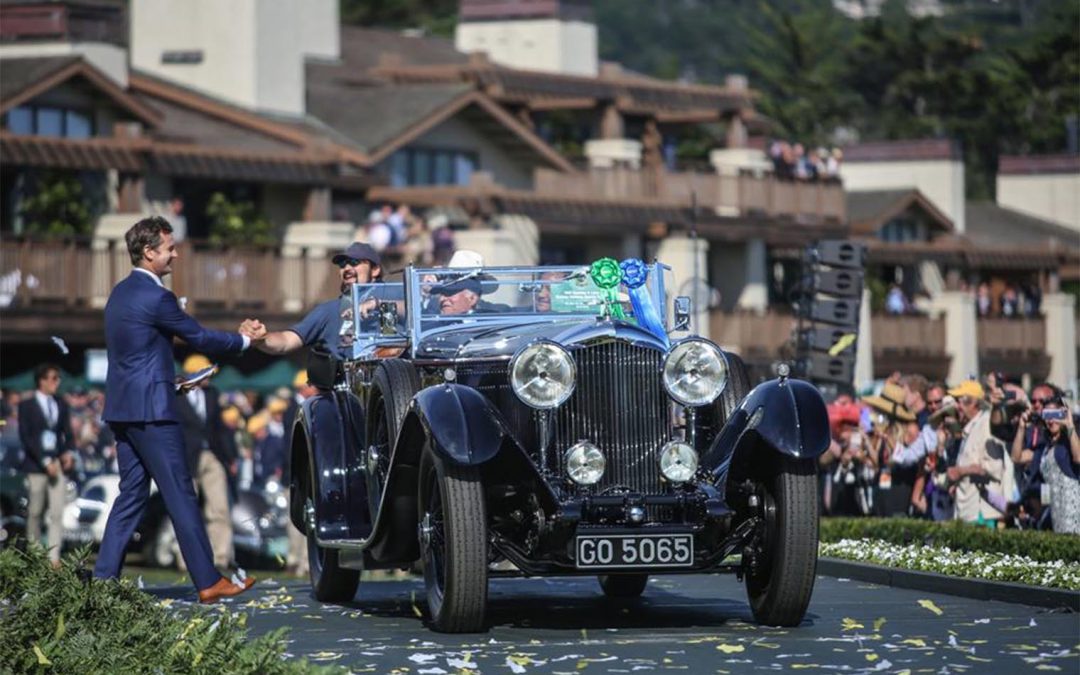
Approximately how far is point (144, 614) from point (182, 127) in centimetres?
3401

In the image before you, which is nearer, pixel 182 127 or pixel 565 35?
pixel 182 127

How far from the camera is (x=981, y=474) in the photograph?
19453 millimetres

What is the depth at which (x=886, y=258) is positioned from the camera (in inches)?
2256

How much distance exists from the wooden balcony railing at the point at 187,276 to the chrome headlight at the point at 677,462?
83.4 ft

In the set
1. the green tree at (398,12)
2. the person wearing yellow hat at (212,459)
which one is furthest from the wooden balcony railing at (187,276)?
the green tree at (398,12)

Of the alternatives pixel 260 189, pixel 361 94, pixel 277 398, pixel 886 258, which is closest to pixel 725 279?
pixel 886 258

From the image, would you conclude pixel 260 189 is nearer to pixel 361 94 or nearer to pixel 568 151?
pixel 361 94

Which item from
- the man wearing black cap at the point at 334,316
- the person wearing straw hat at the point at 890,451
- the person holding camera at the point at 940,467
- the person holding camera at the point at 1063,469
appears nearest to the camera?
the man wearing black cap at the point at 334,316

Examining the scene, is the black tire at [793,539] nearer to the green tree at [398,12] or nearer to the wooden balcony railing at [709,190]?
the wooden balcony railing at [709,190]

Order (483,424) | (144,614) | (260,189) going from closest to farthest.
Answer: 1. (144,614)
2. (483,424)
3. (260,189)

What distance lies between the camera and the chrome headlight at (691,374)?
12695mm

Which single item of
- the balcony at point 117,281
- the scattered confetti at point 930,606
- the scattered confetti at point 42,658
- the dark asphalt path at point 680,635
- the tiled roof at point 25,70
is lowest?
the dark asphalt path at point 680,635

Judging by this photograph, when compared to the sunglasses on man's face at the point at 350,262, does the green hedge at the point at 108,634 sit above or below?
below

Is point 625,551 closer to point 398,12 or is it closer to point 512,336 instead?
point 512,336
